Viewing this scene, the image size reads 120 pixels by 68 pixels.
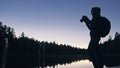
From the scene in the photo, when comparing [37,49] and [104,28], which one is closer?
[104,28]

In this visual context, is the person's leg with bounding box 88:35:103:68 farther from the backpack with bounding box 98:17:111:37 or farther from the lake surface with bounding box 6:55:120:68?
the lake surface with bounding box 6:55:120:68

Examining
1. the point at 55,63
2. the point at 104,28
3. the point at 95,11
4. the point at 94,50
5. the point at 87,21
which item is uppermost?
the point at 55,63

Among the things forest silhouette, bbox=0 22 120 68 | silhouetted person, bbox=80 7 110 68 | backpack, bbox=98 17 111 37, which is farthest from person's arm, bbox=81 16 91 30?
forest silhouette, bbox=0 22 120 68

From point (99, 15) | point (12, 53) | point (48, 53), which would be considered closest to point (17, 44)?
point (12, 53)

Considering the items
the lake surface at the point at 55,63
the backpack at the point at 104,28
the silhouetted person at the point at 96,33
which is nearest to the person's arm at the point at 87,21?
the silhouetted person at the point at 96,33

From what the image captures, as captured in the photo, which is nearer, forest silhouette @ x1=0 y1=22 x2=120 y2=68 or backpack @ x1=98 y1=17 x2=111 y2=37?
backpack @ x1=98 y1=17 x2=111 y2=37

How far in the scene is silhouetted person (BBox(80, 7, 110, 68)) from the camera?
8039mm

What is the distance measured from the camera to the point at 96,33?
812cm

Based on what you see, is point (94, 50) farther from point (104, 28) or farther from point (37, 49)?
point (37, 49)

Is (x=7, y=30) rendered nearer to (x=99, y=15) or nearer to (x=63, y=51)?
(x=63, y=51)

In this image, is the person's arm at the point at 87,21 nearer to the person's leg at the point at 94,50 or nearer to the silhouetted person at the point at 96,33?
the silhouetted person at the point at 96,33

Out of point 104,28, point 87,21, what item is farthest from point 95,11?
point 104,28

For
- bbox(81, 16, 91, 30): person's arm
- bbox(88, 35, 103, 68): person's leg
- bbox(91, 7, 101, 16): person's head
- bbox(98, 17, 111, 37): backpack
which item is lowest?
bbox(88, 35, 103, 68): person's leg

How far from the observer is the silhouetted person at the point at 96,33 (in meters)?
8.04
